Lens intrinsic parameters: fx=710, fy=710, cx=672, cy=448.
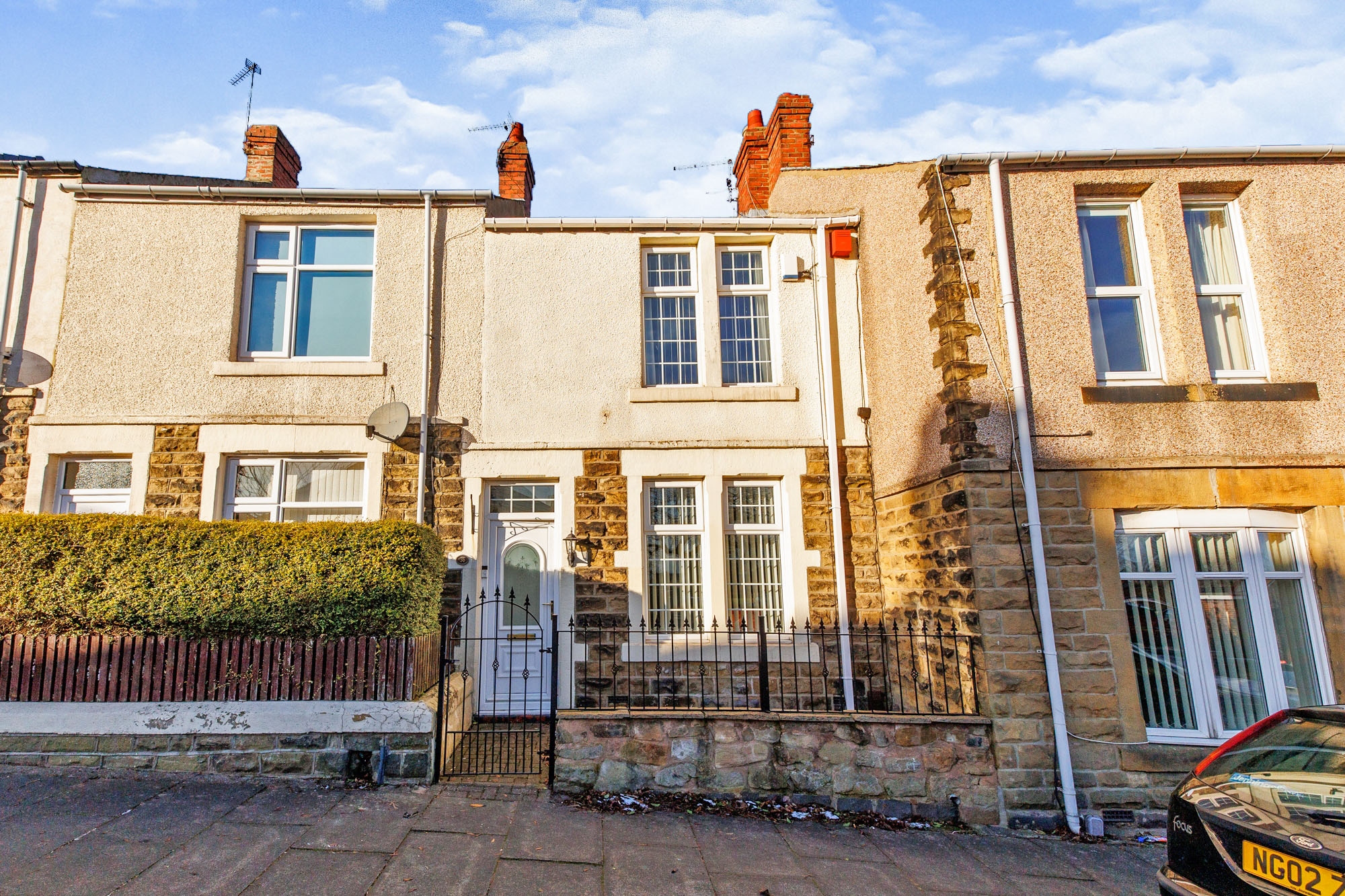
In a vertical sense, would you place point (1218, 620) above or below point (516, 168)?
below

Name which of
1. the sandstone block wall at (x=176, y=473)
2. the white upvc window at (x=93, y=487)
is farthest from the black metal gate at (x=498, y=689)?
the white upvc window at (x=93, y=487)

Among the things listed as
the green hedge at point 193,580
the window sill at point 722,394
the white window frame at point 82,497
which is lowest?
the green hedge at point 193,580

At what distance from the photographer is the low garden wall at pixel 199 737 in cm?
536

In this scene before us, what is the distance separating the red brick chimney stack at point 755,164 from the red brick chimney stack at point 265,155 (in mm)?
6432

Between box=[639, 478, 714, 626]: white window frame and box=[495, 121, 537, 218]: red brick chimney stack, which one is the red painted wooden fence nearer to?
box=[639, 478, 714, 626]: white window frame

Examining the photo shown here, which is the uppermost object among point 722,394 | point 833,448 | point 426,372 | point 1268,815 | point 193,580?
point 426,372

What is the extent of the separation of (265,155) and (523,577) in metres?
7.01

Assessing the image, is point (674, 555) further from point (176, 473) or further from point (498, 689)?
point (176, 473)

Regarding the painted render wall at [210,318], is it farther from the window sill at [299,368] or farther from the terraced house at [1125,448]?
the terraced house at [1125,448]

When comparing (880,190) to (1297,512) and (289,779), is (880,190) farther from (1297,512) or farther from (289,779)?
(289,779)

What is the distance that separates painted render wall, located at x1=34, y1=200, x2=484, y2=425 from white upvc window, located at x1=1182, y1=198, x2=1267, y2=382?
756 cm

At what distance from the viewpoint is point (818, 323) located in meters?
8.45

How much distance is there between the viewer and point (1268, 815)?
323 centimetres

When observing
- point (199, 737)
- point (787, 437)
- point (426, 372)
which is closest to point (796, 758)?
point (787, 437)
